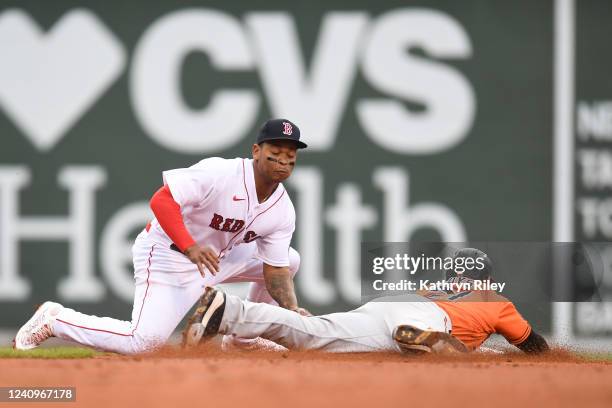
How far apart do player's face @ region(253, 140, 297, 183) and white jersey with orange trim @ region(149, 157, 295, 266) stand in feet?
0.52

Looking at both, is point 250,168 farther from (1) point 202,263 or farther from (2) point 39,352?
(2) point 39,352

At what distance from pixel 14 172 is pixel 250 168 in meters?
3.85

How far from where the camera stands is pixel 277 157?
525 cm

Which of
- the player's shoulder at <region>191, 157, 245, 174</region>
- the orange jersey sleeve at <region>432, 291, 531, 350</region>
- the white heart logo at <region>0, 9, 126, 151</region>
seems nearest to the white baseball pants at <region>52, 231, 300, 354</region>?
the player's shoulder at <region>191, 157, 245, 174</region>

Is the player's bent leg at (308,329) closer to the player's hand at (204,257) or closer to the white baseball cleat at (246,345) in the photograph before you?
the player's hand at (204,257)

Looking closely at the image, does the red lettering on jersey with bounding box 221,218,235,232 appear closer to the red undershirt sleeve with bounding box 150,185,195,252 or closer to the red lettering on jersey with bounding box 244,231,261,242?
the red lettering on jersey with bounding box 244,231,261,242

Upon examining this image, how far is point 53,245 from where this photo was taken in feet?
28.1

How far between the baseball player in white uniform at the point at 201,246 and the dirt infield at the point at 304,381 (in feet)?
1.61

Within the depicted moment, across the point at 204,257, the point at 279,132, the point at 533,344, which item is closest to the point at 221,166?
the point at 279,132

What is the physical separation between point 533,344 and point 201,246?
1.71 meters

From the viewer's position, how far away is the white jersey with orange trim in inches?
208

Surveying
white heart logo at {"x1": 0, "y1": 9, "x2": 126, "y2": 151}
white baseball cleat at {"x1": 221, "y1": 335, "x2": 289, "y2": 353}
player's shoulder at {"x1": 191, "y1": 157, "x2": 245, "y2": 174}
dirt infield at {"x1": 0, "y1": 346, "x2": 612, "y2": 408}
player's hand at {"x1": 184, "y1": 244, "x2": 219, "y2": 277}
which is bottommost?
white baseball cleat at {"x1": 221, "y1": 335, "x2": 289, "y2": 353}

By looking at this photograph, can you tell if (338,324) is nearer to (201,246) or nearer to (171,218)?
(201,246)

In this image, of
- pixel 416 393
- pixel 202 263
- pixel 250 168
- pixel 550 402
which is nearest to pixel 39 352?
pixel 202 263
